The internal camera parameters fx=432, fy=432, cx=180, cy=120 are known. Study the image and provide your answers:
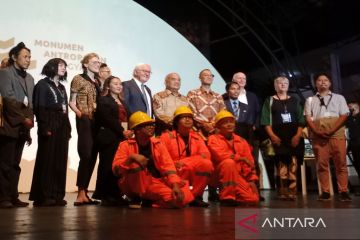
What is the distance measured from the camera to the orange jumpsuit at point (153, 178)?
3.15 meters

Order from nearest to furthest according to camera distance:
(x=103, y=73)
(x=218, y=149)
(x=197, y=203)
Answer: (x=197, y=203), (x=218, y=149), (x=103, y=73)

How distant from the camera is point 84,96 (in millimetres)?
3715

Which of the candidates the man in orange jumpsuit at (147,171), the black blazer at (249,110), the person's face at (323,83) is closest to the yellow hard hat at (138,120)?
the man in orange jumpsuit at (147,171)

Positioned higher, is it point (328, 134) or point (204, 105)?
point (204, 105)

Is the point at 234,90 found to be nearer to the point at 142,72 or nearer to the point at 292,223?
the point at 142,72

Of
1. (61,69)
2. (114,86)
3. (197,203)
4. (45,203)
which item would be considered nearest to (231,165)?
(197,203)

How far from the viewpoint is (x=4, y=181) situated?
3203mm

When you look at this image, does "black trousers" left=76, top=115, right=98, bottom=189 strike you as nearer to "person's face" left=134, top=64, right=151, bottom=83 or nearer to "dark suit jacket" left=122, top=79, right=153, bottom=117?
"dark suit jacket" left=122, top=79, right=153, bottom=117

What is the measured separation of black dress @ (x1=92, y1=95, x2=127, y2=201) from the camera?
11.7 feet

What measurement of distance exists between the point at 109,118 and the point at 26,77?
2.40 feet

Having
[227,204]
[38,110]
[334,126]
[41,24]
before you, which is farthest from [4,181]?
[334,126]

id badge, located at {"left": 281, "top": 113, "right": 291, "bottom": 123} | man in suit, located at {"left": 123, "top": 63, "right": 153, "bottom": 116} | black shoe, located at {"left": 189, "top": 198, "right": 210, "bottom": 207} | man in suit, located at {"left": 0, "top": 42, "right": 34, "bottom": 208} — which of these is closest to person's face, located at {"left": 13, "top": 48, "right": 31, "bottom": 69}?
man in suit, located at {"left": 0, "top": 42, "right": 34, "bottom": 208}

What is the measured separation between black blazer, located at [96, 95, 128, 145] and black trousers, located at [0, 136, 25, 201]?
648 millimetres

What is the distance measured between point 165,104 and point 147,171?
0.77 metres
